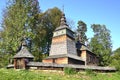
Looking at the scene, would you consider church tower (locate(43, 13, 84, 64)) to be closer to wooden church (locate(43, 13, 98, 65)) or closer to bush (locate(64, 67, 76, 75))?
wooden church (locate(43, 13, 98, 65))

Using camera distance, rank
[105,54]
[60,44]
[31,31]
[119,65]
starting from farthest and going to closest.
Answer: [105,54] → [31,31] → [60,44] → [119,65]

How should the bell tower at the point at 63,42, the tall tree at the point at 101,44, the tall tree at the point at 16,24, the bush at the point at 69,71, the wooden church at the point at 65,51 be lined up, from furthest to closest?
the tall tree at the point at 101,44, the tall tree at the point at 16,24, the bell tower at the point at 63,42, the wooden church at the point at 65,51, the bush at the point at 69,71

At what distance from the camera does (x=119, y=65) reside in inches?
1622

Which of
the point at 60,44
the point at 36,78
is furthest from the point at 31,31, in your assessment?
the point at 36,78

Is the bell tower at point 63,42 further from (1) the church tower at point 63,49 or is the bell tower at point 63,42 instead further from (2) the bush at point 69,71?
(2) the bush at point 69,71

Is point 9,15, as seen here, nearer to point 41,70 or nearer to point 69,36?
point 69,36

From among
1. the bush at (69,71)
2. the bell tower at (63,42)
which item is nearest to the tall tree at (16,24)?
the bell tower at (63,42)

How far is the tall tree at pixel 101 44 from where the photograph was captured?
62531 millimetres

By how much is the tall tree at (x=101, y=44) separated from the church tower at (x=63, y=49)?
13.9 meters

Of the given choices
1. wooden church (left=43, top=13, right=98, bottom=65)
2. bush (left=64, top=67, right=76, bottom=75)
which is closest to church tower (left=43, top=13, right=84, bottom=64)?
wooden church (left=43, top=13, right=98, bottom=65)

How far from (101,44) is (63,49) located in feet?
67.6

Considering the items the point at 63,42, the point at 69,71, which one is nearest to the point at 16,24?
the point at 63,42

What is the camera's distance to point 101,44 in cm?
6494

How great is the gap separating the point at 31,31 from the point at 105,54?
20.9 meters
